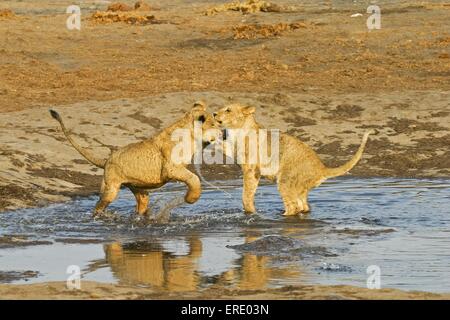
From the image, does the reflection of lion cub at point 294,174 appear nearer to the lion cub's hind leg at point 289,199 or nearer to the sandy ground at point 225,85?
the lion cub's hind leg at point 289,199

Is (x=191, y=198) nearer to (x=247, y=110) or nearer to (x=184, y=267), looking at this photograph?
(x=247, y=110)

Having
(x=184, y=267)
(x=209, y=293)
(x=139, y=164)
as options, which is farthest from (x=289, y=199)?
(x=209, y=293)

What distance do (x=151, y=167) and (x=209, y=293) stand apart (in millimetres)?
3584

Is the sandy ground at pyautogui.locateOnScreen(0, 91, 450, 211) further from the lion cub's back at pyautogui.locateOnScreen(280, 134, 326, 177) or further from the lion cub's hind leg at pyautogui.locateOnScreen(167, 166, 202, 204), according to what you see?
the lion cub's back at pyautogui.locateOnScreen(280, 134, 326, 177)

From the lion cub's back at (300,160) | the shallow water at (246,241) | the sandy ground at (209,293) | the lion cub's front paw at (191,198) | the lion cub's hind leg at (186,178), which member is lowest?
→ the sandy ground at (209,293)

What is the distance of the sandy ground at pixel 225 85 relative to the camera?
14.1 metres

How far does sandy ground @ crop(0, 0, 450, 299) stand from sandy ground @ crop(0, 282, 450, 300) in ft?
0.04

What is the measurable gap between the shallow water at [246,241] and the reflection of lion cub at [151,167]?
0.28 metres

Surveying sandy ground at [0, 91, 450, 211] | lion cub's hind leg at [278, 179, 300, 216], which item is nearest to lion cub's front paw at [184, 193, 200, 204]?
lion cub's hind leg at [278, 179, 300, 216]

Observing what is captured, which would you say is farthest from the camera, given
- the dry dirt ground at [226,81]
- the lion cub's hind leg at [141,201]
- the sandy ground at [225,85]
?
the dry dirt ground at [226,81]

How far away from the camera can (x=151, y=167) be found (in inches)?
440

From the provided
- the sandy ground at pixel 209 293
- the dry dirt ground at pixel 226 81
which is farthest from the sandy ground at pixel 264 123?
the sandy ground at pixel 209 293
